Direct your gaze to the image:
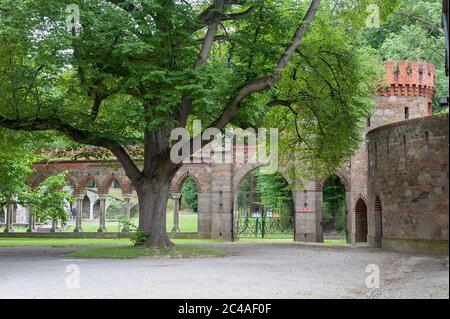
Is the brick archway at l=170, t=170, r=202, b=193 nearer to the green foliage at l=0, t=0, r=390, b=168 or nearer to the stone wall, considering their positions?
the green foliage at l=0, t=0, r=390, b=168

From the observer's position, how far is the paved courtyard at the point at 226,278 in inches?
375

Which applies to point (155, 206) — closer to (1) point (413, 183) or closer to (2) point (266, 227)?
(1) point (413, 183)

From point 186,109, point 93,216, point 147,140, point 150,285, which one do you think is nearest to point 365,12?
point 186,109

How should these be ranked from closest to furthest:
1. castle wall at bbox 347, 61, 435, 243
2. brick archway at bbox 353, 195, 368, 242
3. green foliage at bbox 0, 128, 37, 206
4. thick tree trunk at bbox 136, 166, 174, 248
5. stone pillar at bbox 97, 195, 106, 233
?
thick tree trunk at bbox 136, 166, 174, 248 < green foliage at bbox 0, 128, 37, 206 < castle wall at bbox 347, 61, 435, 243 < brick archway at bbox 353, 195, 368, 242 < stone pillar at bbox 97, 195, 106, 233

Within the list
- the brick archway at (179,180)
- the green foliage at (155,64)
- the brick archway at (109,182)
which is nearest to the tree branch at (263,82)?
the green foliage at (155,64)

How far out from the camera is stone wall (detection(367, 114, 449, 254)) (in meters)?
19.0

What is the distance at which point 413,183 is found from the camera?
1995 cm

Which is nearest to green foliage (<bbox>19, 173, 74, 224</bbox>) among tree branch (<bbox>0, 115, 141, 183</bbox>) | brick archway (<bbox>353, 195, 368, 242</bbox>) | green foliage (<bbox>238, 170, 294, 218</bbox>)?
tree branch (<bbox>0, 115, 141, 183</bbox>)

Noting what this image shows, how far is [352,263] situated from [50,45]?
9.71 metres

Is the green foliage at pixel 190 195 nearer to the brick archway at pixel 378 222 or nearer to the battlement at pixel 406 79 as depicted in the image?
the battlement at pixel 406 79

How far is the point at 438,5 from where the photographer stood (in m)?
36.9

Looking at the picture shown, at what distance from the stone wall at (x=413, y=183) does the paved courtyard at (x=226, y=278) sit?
1826 millimetres

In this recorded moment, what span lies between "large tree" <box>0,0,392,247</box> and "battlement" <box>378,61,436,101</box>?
31.1 ft
